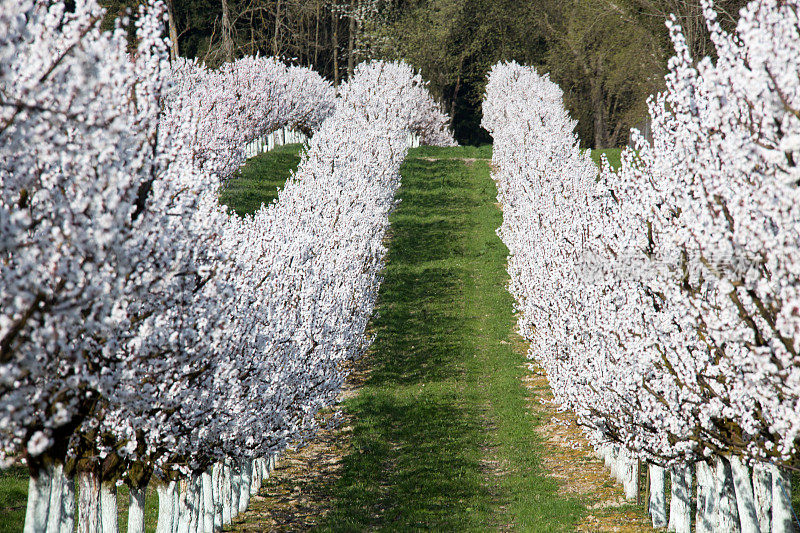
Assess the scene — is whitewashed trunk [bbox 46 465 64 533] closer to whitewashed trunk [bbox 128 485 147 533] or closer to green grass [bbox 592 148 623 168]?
whitewashed trunk [bbox 128 485 147 533]

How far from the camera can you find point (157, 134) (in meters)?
10.5

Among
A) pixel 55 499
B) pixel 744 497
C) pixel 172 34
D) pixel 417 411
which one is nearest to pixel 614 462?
pixel 417 411

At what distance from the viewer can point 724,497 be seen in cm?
1466

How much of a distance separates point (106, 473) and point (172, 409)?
1.65 metres

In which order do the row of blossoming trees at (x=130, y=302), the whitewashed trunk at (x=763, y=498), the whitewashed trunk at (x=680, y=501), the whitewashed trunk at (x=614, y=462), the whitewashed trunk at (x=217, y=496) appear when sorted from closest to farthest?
1. the row of blossoming trees at (x=130, y=302)
2. the whitewashed trunk at (x=763, y=498)
3. the whitewashed trunk at (x=680, y=501)
4. the whitewashed trunk at (x=217, y=496)
5. the whitewashed trunk at (x=614, y=462)

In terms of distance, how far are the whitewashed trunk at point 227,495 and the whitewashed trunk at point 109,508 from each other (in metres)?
4.84

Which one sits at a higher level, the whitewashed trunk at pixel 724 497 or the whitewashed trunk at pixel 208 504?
the whitewashed trunk at pixel 724 497

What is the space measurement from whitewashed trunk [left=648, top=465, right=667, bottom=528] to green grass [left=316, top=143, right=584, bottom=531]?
208 cm

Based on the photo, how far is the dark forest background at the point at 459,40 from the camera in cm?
6147

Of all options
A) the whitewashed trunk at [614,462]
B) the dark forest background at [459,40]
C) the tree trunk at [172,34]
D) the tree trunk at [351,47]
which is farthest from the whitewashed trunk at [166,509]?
the tree trunk at [351,47]

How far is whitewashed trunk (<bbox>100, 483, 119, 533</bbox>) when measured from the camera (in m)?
12.8

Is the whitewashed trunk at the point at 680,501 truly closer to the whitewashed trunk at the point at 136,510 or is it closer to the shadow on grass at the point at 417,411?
the shadow on grass at the point at 417,411

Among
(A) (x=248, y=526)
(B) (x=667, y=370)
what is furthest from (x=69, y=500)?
(B) (x=667, y=370)

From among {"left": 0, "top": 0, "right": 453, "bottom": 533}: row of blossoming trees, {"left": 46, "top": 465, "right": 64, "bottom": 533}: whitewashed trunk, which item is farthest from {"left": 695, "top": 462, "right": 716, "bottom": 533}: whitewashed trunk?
{"left": 46, "top": 465, "right": 64, "bottom": 533}: whitewashed trunk
